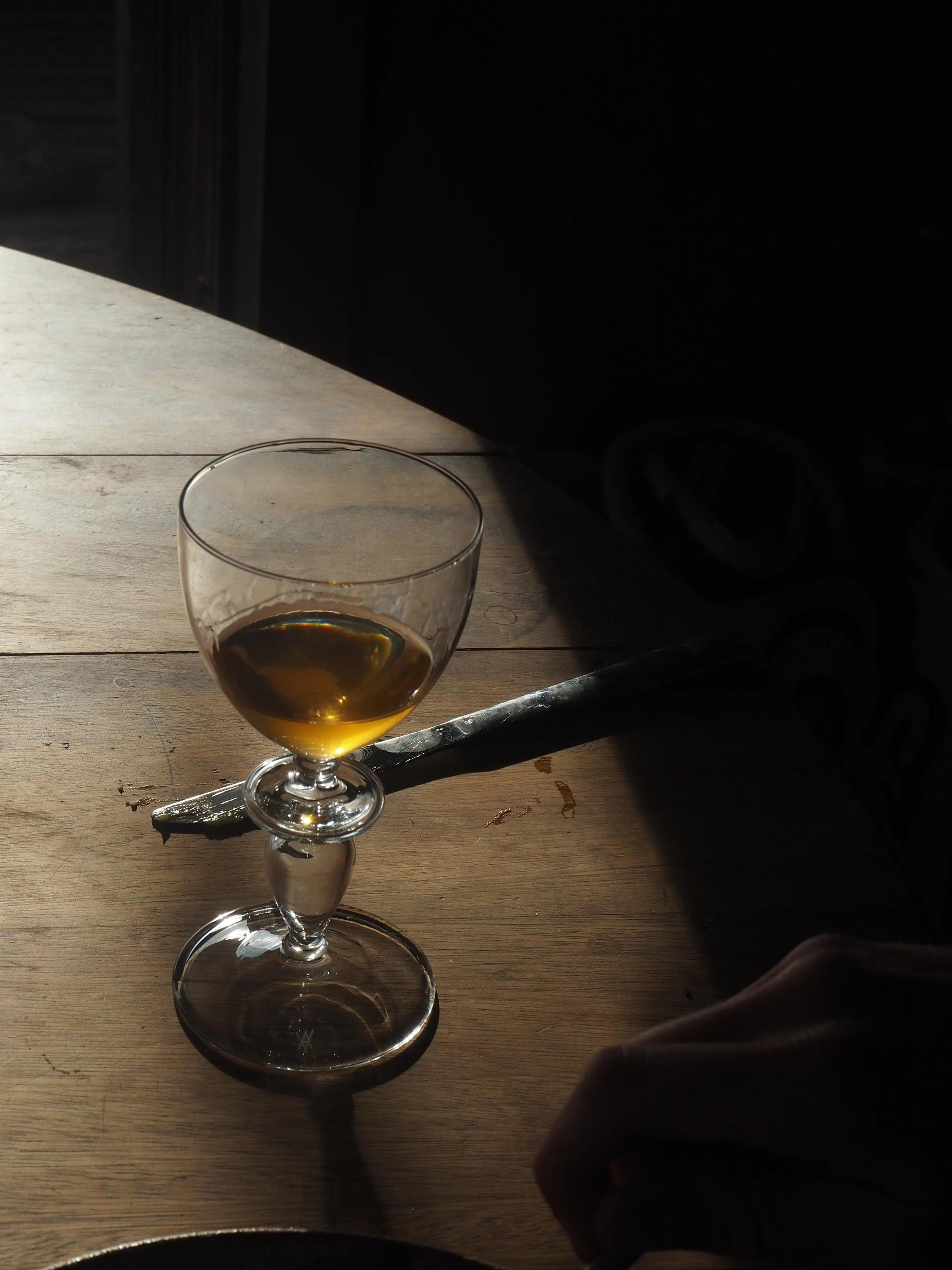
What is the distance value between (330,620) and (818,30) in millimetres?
1783

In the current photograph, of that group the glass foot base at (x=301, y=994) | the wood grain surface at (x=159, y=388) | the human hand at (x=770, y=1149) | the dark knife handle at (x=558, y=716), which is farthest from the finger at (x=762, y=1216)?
the wood grain surface at (x=159, y=388)

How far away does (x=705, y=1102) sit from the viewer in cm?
37

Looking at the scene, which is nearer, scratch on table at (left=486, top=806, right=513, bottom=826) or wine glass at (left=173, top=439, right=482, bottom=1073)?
wine glass at (left=173, top=439, right=482, bottom=1073)

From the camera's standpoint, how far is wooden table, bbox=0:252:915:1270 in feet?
1.36

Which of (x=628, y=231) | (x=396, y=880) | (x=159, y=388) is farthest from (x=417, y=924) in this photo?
(x=628, y=231)

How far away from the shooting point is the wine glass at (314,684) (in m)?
0.44

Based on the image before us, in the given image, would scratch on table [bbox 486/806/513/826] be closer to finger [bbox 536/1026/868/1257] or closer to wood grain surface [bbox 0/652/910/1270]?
wood grain surface [bbox 0/652/910/1270]

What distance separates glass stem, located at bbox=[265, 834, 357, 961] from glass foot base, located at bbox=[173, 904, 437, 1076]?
0.05 feet

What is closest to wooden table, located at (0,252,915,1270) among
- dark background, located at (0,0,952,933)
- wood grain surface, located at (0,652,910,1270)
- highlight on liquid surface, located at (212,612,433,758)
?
wood grain surface, located at (0,652,910,1270)

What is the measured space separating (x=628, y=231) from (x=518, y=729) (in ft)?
5.22

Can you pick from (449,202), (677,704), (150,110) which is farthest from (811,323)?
(677,704)

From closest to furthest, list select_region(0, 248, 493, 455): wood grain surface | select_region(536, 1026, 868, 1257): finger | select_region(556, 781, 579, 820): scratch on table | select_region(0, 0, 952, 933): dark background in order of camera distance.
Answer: select_region(536, 1026, 868, 1257): finger → select_region(556, 781, 579, 820): scratch on table → select_region(0, 248, 493, 455): wood grain surface → select_region(0, 0, 952, 933): dark background

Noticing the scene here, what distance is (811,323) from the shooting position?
2121 mm

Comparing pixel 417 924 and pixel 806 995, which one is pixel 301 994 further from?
pixel 806 995
